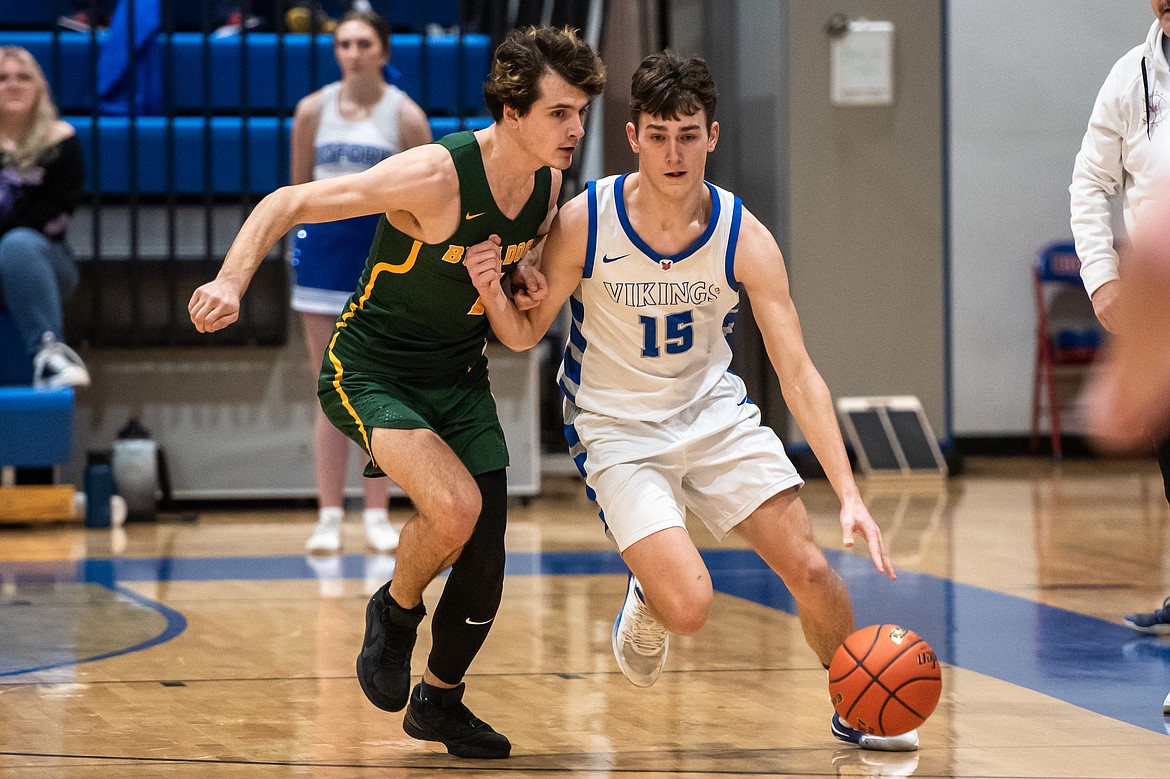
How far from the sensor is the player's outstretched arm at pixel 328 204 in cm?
310

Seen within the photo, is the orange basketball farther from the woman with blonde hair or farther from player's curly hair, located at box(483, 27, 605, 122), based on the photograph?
the woman with blonde hair

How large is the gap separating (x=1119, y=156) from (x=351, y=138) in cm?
326

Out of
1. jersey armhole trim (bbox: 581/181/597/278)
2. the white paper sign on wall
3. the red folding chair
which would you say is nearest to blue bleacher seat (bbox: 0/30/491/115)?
the white paper sign on wall

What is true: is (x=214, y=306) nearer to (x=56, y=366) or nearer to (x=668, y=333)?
(x=668, y=333)

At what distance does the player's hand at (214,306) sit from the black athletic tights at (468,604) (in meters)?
0.70

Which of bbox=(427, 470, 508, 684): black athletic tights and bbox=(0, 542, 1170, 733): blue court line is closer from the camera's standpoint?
bbox=(427, 470, 508, 684): black athletic tights

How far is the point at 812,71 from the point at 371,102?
3.55m

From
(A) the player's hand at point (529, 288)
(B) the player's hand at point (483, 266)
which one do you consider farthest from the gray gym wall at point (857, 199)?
(B) the player's hand at point (483, 266)

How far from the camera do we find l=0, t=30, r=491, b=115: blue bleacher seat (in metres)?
8.16

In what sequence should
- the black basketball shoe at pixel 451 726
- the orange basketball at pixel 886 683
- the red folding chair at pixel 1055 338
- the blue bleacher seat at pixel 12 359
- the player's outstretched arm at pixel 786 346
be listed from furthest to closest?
the red folding chair at pixel 1055 338
the blue bleacher seat at pixel 12 359
the player's outstretched arm at pixel 786 346
the black basketball shoe at pixel 451 726
the orange basketball at pixel 886 683

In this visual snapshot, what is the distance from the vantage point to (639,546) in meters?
3.46

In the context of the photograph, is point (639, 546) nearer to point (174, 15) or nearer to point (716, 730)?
point (716, 730)

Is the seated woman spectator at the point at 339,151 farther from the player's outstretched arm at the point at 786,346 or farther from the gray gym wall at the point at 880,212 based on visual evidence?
Result: the player's outstretched arm at the point at 786,346

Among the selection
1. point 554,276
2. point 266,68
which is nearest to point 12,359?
point 266,68
